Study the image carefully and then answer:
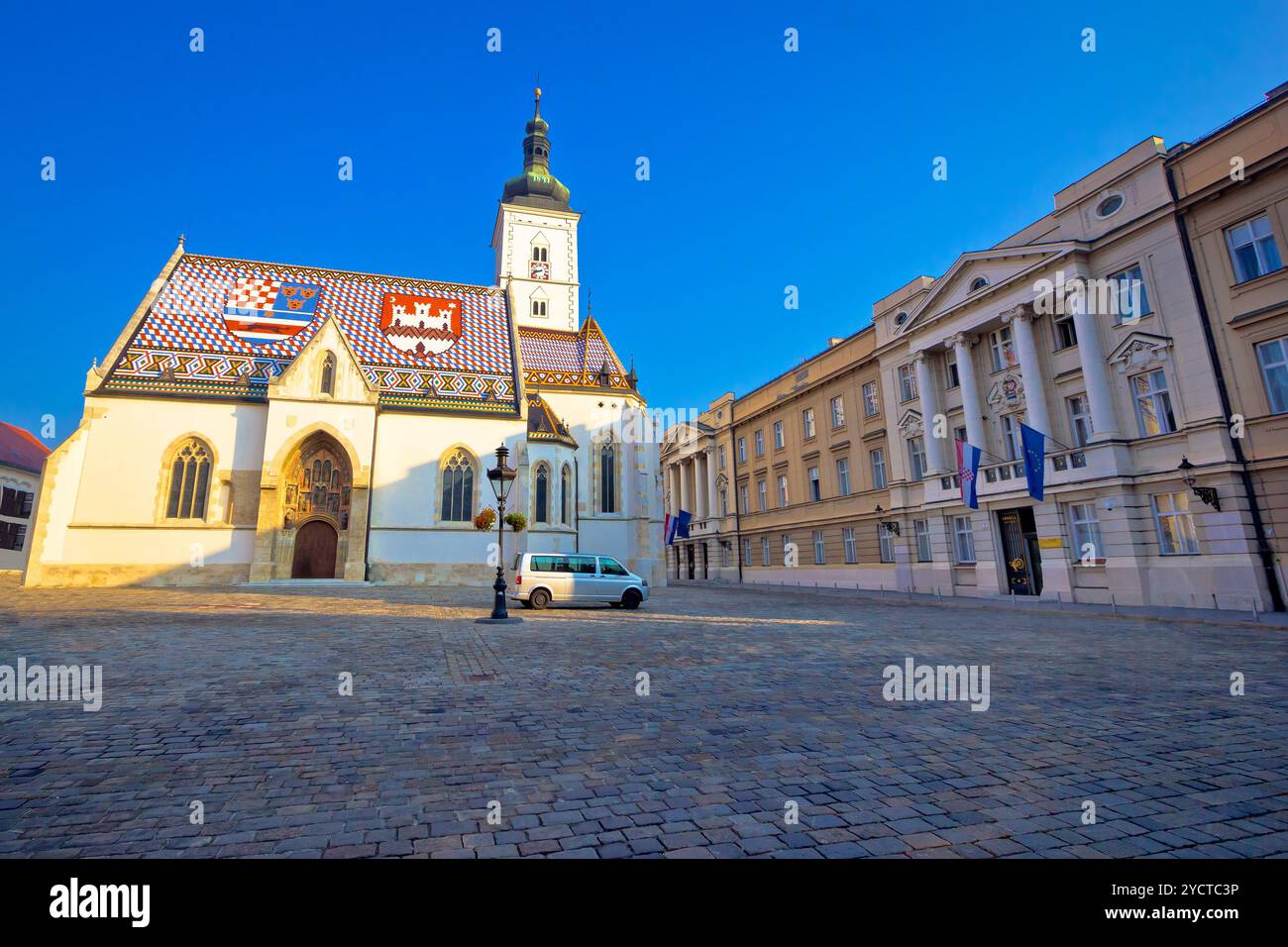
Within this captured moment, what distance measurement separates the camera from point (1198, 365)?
18.3m

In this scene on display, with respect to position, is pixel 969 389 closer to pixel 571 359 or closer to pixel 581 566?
pixel 581 566

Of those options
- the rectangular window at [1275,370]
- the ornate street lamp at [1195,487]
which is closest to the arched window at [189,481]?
the ornate street lamp at [1195,487]

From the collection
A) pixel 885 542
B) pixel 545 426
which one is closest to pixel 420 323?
pixel 545 426

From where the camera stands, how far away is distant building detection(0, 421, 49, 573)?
43625 mm

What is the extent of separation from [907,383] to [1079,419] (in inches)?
323

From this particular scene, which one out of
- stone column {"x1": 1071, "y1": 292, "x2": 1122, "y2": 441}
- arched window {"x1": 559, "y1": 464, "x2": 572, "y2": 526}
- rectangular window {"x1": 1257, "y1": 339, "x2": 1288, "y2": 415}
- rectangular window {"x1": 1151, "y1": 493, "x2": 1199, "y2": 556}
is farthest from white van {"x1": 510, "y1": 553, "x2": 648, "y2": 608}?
rectangular window {"x1": 1257, "y1": 339, "x2": 1288, "y2": 415}

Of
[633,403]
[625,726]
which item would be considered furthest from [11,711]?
[633,403]

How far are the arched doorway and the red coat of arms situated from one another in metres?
11.0

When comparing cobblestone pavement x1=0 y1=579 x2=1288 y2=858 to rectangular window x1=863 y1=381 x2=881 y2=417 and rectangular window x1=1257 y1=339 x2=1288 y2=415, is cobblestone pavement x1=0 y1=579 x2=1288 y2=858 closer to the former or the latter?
rectangular window x1=1257 y1=339 x2=1288 y2=415

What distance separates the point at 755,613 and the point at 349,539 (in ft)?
66.3

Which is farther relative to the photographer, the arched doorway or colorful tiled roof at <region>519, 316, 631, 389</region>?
colorful tiled roof at <region>519, 316, 631, 389</region>

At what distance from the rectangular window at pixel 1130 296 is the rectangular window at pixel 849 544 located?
1541 cm

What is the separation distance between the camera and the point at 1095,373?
20906 millimetres

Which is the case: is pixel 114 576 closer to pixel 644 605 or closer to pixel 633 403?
pixel 644 605
